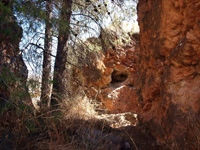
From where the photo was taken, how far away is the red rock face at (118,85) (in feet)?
28.1

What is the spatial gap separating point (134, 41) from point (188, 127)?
6.62 metres

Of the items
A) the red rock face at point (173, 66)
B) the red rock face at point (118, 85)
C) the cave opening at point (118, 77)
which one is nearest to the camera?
the red rock face at point (173, 66)

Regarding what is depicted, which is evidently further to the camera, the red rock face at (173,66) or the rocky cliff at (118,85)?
the rocky cliff at (118,85)

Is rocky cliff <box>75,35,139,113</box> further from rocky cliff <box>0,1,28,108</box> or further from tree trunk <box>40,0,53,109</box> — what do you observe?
rocky cliff <box>0,1,28,108</box>

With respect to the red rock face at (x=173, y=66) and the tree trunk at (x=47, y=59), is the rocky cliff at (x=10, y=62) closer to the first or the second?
the tree trunk at (x=47, y=59)

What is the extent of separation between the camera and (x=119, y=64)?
8789 millimetres

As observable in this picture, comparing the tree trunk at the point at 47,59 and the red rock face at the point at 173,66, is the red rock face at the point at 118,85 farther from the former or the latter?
the red rock face at the point at 173,66

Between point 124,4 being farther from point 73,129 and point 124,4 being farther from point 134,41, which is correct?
point 73,129

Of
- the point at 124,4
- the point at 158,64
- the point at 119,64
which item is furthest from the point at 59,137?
the point at 119,64

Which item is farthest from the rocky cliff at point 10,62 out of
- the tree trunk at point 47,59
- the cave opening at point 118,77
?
A: the cave opening at point 118,77

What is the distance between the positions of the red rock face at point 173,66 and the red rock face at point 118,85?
4.52 meters

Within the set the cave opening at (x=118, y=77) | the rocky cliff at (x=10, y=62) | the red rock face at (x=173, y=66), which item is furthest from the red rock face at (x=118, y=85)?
the rocky cliff at (x=10, y=62)

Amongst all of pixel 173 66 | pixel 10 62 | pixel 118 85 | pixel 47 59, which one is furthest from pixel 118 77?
pixel 10 62

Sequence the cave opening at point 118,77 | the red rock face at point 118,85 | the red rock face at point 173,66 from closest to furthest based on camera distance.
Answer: the red rock face at point 173,66 → the red rock face at point 118,85 → the cave opening at point 118,77
